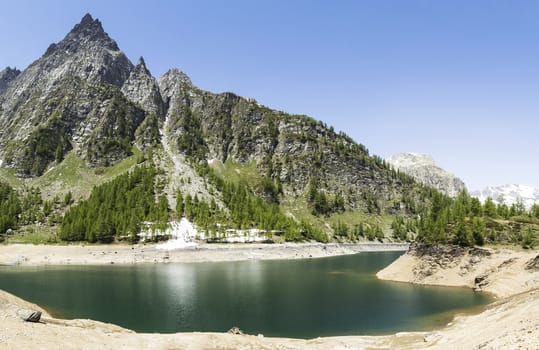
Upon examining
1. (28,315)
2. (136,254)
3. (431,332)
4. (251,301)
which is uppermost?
(28,315)

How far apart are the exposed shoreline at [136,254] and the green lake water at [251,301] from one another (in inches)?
1480

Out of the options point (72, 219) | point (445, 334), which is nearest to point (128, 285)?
point (445, 334)

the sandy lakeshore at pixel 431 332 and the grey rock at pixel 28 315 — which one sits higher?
the grey rock at pixel 28 315

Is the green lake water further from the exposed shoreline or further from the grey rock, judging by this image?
the exposed shoreline

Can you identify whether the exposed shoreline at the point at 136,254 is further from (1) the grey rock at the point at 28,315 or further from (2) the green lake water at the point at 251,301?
(1) the grey rock at the point at 28,315

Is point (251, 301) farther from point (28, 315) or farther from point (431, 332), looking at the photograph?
point (28, 315)

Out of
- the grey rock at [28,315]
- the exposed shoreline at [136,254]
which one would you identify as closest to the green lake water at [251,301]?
the grey rock at [28,315]

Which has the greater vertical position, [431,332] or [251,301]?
[431,332]

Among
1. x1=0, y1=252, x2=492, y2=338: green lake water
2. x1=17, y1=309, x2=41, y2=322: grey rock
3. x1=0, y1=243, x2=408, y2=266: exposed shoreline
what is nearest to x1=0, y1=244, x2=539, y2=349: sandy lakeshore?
x1=17, y1=309, x2=41, y2=322: grey rock

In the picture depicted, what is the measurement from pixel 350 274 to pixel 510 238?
40834 millimetres

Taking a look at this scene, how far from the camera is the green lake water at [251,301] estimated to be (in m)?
50.9

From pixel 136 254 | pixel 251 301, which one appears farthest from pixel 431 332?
pixel 136 254

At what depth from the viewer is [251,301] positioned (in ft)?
217

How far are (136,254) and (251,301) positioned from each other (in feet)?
312
